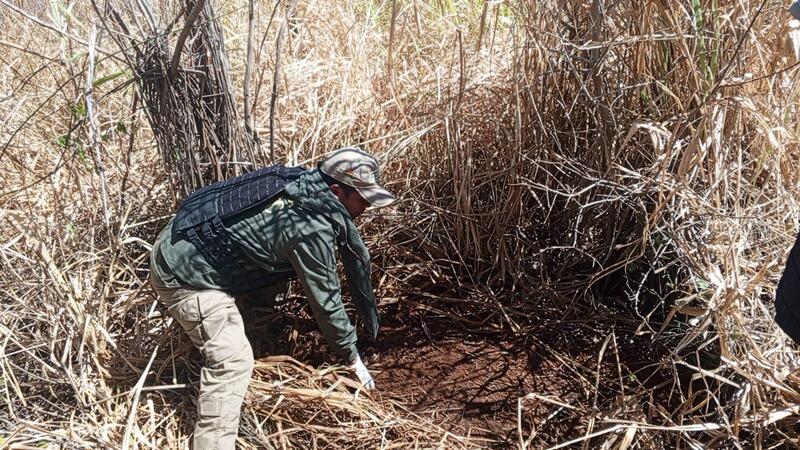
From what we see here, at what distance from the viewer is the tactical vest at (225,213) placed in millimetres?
2490

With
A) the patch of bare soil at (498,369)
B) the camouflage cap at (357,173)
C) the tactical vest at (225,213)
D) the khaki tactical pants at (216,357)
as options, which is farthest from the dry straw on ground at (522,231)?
the camouflage cap at (357,173)

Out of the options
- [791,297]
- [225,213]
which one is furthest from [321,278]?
[791,297]

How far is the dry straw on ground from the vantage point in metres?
2.42

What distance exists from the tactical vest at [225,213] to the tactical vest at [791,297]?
1609 millimetres

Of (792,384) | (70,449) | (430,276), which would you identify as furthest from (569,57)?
(70,449)

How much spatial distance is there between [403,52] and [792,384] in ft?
7.93

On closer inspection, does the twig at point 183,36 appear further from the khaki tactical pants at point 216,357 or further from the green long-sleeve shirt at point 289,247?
the khaki tactical pants at point 216,357

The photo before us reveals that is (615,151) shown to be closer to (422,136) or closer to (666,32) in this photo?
(666,32)

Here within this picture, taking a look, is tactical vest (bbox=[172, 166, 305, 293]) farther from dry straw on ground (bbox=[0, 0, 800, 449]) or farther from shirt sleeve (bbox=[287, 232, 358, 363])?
dry straw on ground (bbox=[0, 0, 800, 449])

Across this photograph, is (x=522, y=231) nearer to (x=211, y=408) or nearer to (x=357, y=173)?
(x=357, y=173)

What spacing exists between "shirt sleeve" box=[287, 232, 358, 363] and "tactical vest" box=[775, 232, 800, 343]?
1.42 meters

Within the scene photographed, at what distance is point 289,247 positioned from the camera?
245 centimetres

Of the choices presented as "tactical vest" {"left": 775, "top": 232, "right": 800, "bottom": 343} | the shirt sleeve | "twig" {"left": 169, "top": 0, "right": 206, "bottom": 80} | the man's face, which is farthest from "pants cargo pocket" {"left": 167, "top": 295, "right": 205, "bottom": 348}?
"tactical vest" {"left": 775, "top": 232, "right": 800, "bottom": 343}

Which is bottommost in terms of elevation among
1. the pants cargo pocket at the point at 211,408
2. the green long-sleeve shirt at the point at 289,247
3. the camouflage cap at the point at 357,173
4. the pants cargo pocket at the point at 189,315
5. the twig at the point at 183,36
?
the pants cargo pocket at the point at 211,408
